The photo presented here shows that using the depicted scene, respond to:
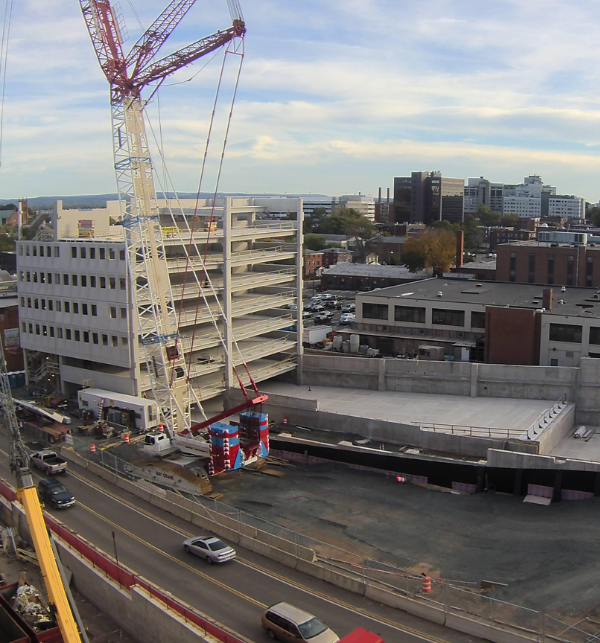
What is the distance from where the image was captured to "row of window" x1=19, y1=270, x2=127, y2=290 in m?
40.9

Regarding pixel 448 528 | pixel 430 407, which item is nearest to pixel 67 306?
pixel 430 407

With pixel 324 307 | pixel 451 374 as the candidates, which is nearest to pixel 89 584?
pixel 451 374

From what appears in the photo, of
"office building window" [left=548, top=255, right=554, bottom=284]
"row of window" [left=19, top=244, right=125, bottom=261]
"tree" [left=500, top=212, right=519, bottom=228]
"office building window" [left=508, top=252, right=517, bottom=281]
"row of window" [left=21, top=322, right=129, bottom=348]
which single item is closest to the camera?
"row of window" [left=19, top=244, right=125, bottom=261]

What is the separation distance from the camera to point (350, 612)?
20297mm

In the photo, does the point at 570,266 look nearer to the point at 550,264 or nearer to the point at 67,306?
the point at 550,264

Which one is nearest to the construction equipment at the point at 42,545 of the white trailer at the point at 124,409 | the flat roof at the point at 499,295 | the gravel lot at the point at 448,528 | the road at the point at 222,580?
the road at the point at 222,580

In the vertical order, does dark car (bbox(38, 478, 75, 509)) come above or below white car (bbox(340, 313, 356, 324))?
below

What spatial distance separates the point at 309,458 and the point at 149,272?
13065mm

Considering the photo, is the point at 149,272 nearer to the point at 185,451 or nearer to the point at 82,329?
the point at 82,329

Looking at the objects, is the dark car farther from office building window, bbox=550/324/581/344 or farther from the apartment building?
office building window, bbox=550/324/581/344

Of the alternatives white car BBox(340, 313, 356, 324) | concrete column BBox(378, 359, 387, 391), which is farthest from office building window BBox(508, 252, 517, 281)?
concrete column BBox(378, 359, 387, 391)

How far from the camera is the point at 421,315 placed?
58312 millimetres

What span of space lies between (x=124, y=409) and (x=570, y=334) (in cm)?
2895

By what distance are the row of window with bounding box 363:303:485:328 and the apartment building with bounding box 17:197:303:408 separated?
10.4 meters
